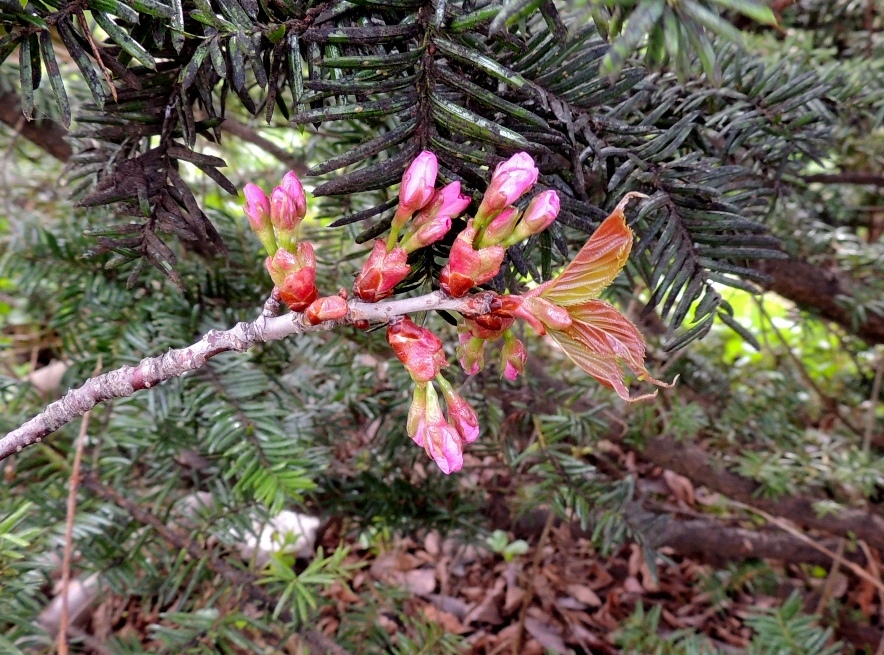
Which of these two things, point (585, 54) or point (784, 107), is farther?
point (784, 107)

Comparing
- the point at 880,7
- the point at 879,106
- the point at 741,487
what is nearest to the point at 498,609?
the point at 741,487

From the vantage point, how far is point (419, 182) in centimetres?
35

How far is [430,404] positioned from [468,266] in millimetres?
95

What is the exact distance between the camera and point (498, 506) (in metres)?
1.28

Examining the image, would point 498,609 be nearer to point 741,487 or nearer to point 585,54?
point 741,487

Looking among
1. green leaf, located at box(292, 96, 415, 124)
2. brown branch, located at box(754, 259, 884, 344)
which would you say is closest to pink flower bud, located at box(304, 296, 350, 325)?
green leaf, located at box(292, 96, 415, 124)

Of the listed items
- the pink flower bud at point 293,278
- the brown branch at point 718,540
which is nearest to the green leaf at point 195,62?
the pink flower bud at point 293,278

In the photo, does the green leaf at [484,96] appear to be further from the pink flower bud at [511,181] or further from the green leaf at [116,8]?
the green leaf at [116,8]

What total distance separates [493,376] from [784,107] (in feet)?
1.59

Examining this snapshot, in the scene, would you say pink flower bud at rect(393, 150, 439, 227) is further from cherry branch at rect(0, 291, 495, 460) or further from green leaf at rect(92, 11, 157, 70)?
green leaf at rect(92, 11, 157, 70)

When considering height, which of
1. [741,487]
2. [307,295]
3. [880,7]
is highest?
[880,7]

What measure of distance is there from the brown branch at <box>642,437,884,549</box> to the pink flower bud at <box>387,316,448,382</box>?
854mm

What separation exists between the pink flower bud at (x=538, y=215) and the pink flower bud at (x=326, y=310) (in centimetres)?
11

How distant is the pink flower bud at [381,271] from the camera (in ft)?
1.19
